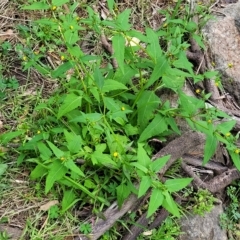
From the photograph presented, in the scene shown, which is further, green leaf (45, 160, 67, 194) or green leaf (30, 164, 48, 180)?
green leaf (30, 164, 48, 180)

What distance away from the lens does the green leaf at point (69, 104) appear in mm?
2504

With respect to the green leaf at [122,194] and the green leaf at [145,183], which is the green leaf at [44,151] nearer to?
the green leaf at [122,194]

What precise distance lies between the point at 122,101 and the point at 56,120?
0.43m

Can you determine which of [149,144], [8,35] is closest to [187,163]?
[149,144]

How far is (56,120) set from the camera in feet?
8.89

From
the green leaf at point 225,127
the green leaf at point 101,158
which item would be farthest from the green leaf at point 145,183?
the green leaf at point 225,127

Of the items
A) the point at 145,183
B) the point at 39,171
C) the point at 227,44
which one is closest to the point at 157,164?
the point at 145,183

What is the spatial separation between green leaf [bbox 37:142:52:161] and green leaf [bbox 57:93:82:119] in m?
0.18

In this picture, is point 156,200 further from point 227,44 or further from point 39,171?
point 227,44

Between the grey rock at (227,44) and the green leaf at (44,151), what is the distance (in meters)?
1.45

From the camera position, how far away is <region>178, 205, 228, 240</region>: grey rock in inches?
110

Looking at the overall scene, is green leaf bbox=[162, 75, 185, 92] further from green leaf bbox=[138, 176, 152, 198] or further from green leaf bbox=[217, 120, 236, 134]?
green leaf bbox=[138, 176, 152, 198]

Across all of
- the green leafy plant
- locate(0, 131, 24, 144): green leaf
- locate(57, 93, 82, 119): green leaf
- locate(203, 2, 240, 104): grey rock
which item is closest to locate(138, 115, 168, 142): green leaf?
the green leafy plant

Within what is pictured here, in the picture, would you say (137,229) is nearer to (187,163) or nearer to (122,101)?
(187,163)
